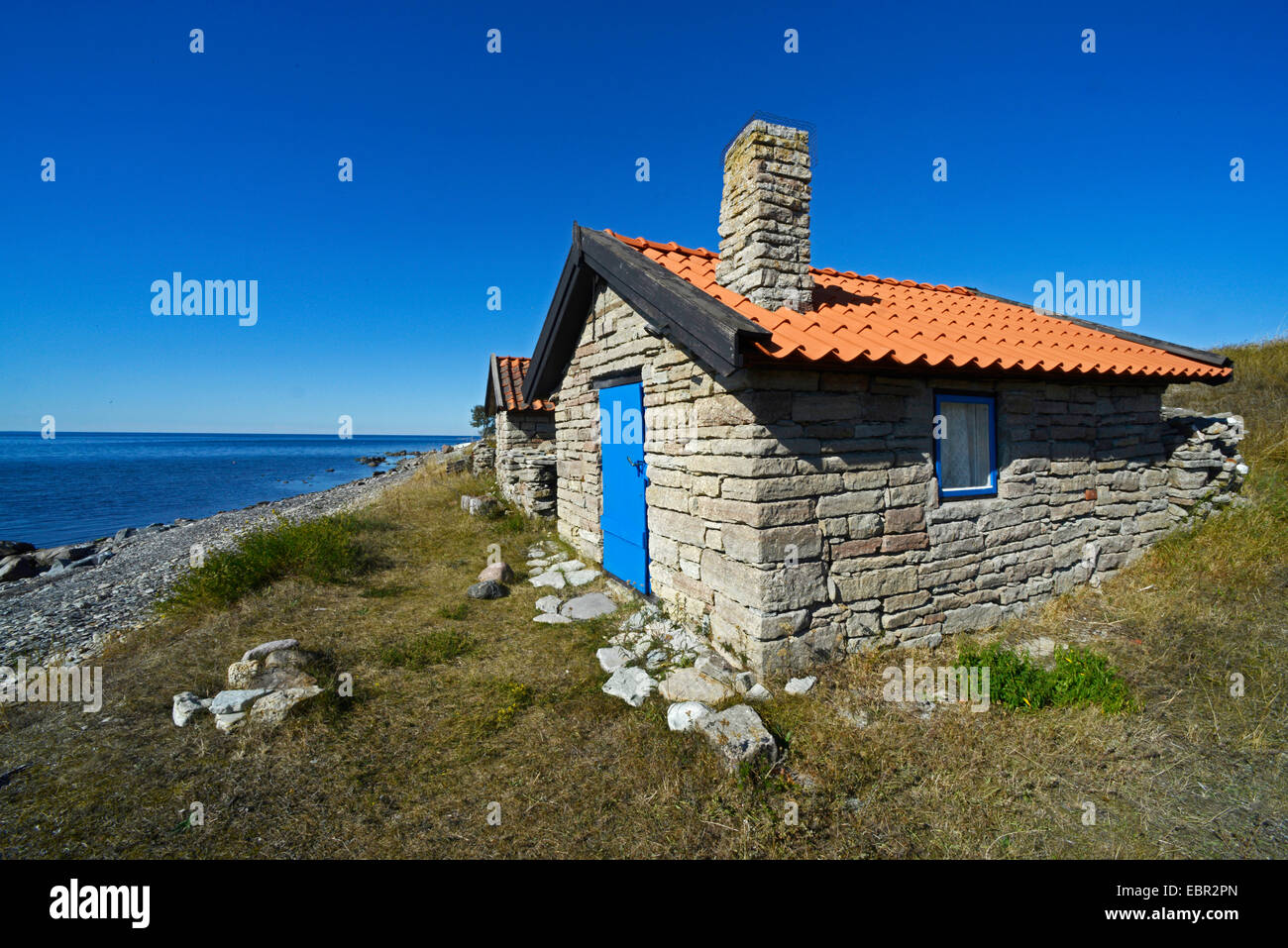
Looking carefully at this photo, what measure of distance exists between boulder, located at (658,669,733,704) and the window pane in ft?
10.3

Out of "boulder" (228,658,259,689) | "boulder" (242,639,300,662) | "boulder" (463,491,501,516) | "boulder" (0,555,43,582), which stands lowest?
"boulder" (0,555,43,582)

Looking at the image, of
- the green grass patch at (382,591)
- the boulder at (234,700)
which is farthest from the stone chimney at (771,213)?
the green grass patch at (382,591)

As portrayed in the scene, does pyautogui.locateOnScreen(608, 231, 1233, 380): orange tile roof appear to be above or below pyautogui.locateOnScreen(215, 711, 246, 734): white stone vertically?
above

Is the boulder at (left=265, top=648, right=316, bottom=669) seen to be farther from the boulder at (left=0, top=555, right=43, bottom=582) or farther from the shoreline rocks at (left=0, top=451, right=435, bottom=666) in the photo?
the boulder at (left=0, top=555, right=43, bottom=582)

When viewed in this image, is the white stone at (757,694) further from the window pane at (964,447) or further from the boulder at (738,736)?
the window pane at (964,447)

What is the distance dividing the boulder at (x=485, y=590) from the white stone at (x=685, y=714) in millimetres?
3839

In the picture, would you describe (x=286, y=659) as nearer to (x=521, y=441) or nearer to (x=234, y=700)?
(x=234, y=700)

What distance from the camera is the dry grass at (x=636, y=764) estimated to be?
3.09 meters

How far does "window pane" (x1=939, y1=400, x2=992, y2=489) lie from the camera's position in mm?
5582

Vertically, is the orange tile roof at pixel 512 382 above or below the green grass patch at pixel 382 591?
above

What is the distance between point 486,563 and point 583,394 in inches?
127

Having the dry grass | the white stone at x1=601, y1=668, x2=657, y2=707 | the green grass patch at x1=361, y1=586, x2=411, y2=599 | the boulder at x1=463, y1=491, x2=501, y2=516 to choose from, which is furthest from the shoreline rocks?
the white stone at x1=601, y1=668, x2=657, y2=707
